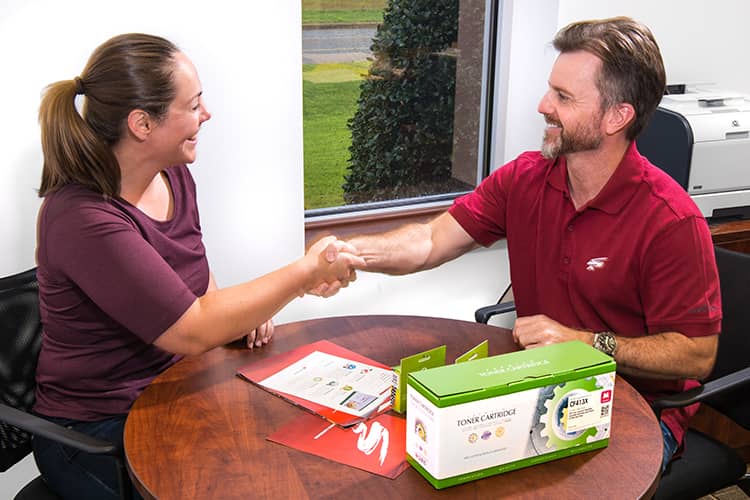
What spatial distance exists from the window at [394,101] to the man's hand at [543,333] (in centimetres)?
A: 118

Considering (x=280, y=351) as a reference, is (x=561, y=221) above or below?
above

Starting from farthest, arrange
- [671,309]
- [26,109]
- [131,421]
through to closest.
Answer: [26,109], [671,309], [131,421]

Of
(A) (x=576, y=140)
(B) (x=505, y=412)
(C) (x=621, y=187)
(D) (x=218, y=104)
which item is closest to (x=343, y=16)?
(D) (x=218, y=104)

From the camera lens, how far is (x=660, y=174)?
1914mm

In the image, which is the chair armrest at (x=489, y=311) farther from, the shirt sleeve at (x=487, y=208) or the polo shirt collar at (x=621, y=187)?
the polo shirt collar at (x=621, y=187)

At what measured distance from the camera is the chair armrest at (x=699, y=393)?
170 cm

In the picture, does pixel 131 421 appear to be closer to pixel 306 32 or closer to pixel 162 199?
pixel 162 199

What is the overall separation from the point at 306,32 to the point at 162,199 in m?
0.96

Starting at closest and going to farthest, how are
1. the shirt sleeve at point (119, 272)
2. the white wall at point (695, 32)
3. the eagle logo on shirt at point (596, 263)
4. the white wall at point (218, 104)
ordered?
the shirt sleeve at point (119, 272) < the eagle logo on shirt at point (596, 263) < the white wall at point (218, 104) < the white wall at point (695, 32)

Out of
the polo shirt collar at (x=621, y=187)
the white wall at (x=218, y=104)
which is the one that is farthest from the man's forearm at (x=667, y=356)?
the white wall at (x=218, y=104)

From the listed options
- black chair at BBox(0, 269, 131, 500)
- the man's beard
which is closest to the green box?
the man's beard

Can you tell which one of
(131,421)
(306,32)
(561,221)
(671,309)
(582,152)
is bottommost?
(131,421)

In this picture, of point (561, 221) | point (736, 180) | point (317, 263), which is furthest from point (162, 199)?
point (736, 180)

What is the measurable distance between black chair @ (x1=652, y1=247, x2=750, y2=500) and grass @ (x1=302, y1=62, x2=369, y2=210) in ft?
4.20
